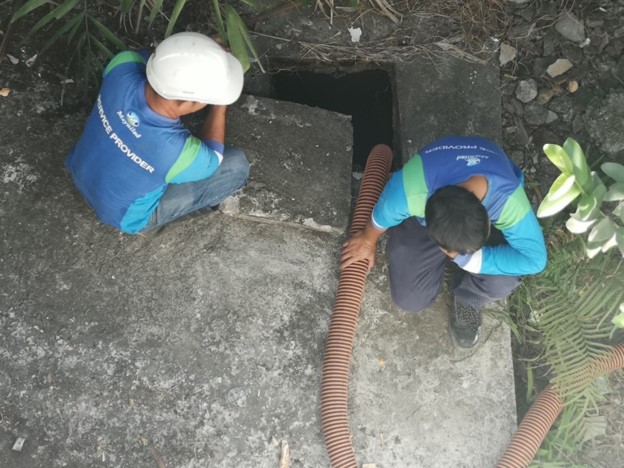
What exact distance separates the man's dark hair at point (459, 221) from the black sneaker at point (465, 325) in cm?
71

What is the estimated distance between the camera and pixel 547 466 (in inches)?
115

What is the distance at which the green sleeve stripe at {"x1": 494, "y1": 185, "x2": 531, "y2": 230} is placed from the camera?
246 cm

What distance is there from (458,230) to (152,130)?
123 cm

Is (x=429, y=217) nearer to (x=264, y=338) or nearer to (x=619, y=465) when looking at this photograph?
(x=264, y=338)

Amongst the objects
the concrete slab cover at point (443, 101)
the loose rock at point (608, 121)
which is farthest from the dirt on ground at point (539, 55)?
the concrete slab cover at point (443, 101)

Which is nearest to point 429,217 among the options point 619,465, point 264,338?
point 264,338

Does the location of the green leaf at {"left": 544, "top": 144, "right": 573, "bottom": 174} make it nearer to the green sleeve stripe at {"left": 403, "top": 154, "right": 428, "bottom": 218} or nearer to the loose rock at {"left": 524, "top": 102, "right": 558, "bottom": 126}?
the green sleeve stripe at {"left": 403, "top": 154, "right": 428, "bottom": 218}

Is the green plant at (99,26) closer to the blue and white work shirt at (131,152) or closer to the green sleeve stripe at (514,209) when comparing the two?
the blue and white work shirt at (131,152)

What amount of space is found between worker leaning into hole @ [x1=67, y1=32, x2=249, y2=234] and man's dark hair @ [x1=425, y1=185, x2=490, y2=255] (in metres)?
0.95

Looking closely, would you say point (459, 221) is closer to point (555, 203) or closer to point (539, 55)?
point (555, 203)

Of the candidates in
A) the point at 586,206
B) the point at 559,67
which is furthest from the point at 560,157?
the point at 559,67

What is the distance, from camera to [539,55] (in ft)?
11.7

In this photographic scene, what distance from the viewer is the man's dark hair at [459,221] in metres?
2.26

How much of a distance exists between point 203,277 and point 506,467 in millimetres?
1655
